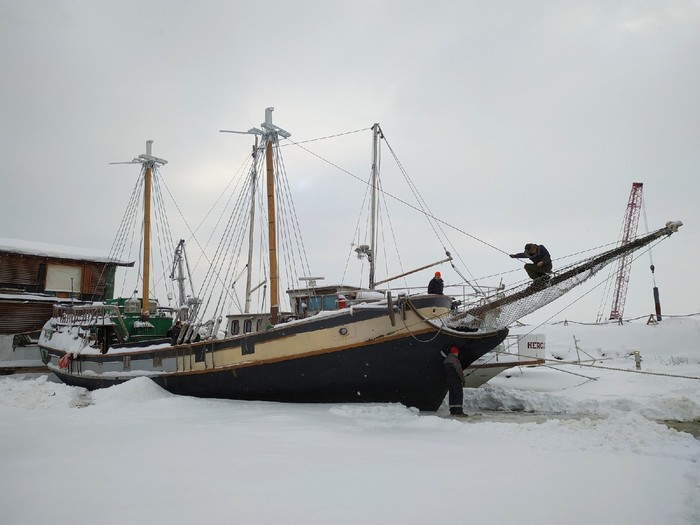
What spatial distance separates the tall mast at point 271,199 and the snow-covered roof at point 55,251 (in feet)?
54.2

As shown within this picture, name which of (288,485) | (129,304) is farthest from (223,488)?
(129,304)

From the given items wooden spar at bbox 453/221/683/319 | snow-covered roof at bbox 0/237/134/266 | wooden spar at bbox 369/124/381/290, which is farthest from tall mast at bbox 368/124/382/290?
snow-covered roof at bbox 0/237/134/266

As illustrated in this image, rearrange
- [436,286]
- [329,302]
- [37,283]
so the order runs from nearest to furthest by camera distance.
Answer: [436,286] → [329,302] → [37,283]

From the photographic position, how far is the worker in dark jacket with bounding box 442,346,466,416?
1015 cm

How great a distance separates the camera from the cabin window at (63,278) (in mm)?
25094

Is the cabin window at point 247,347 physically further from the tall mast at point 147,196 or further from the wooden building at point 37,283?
the wooden building at point 37,283

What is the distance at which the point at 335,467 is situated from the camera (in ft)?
17.1

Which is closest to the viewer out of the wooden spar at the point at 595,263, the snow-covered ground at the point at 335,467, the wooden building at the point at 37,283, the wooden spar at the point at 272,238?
the snow-covered ground at the point at 335,467

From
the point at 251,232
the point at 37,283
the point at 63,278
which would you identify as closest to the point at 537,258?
the point at 251,232

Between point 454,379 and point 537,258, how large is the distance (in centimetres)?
340

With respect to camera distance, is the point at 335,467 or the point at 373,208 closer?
the point at 335,467

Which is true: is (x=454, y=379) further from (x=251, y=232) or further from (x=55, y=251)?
(x=55, y=251)

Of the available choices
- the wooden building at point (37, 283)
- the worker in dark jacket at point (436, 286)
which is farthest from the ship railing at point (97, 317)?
the worker in dark jacket at point (436, 286)

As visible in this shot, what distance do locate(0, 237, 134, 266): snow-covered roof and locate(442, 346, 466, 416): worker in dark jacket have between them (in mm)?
23611
